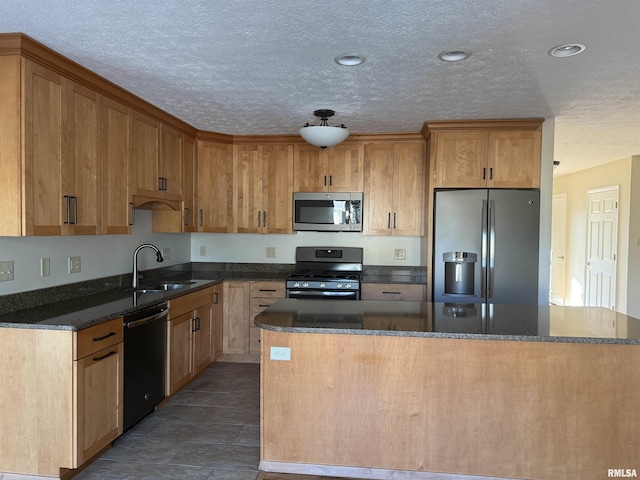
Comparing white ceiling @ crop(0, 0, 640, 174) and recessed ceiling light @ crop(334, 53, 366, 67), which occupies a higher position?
white ceiling @ crop(0, 0, 640, 174)

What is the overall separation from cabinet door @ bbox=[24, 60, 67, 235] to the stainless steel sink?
1.26 meters

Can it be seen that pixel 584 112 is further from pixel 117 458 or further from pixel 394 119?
pixel 117 458

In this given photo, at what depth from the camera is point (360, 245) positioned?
5027 millimetres

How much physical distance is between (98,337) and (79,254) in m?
1.00

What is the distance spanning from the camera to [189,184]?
4.55 m

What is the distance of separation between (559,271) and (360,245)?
5200 millimetres

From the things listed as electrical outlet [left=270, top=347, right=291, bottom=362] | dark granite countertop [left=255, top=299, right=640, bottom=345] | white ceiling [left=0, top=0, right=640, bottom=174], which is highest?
white ceiling [left=0, top=0, right=640, bottom=174]

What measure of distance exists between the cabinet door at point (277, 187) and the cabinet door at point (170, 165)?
2.96ft

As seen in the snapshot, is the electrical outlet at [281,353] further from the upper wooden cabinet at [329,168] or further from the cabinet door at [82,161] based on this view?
the upper wooden cabinet at [329,168]

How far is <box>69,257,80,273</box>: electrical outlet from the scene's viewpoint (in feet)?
10.4

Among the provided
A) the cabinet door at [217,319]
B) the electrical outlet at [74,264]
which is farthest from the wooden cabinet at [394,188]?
the electrical outlet at [74,264]

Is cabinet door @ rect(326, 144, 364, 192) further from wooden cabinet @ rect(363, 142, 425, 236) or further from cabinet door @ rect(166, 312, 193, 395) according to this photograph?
cabinet door @ rect(166, 312, 193, 395)

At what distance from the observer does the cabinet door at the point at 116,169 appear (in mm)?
3064

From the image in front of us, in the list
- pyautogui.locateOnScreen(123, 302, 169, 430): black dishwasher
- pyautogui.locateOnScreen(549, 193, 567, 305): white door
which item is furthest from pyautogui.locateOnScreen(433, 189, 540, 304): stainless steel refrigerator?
pyautogui.locateOnScreen(549, 193, 567, 305): white door
